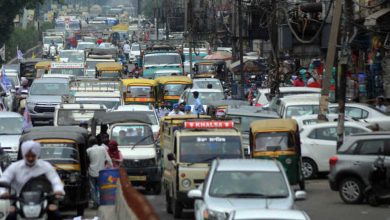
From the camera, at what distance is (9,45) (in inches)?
4456

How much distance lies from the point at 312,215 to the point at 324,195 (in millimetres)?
3959

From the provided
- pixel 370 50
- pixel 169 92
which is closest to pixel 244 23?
pixel 169 92

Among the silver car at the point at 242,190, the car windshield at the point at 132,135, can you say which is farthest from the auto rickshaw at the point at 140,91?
the silver car at the point at 242,190

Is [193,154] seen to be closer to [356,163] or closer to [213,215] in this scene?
[356,163]

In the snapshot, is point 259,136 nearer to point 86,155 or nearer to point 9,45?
point 86,155

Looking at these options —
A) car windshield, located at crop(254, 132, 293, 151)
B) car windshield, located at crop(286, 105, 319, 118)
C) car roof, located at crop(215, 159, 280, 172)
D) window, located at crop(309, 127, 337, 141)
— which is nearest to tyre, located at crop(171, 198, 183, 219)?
car roof, located at crop(215, 159, 280, 172)

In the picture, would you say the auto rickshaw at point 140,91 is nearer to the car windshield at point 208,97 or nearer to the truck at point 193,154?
the car windshield at point 208,97

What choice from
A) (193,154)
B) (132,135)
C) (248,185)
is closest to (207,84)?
(132,135)

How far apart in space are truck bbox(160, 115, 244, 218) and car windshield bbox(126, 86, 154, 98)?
23.8 meters

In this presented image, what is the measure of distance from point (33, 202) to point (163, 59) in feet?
180

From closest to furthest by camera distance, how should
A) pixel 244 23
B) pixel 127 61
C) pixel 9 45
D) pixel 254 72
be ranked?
1. pixel 254 72
2. pixel 244 23
3. pixel 127 61
4. pixel 9 45

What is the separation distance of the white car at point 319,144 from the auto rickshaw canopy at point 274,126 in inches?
93.4

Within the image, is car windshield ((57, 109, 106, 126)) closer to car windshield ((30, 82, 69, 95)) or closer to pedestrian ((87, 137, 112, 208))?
pedestrian ((87, 137, 112, 208))

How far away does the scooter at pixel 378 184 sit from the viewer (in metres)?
25.2
